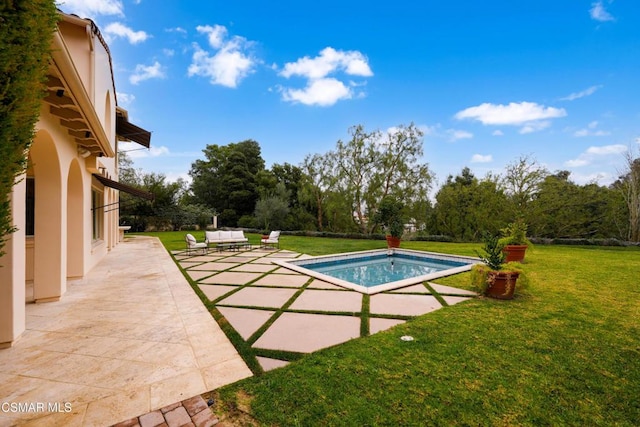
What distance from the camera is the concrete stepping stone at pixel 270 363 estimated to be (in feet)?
8.37

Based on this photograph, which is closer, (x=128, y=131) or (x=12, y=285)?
(x=12, y=285)

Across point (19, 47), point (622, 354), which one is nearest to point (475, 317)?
point (622, 354)

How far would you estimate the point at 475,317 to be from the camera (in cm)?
374

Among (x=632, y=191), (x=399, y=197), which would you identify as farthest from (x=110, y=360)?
(x=632, y=191)

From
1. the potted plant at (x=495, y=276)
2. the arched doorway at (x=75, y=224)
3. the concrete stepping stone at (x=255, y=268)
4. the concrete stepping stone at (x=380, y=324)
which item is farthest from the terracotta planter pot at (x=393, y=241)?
the arched doorway at (x=75, y=224)

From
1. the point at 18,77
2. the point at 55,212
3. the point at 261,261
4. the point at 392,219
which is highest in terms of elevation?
the point at 18,77

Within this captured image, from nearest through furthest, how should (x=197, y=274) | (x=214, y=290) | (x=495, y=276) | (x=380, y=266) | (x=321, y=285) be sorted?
(x=495, y=276) < (x=214, y=290) < (x=321, y=285) < (x=197, y=274) < (x=380, y=266)

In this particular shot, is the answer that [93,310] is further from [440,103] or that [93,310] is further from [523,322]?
[440,103]

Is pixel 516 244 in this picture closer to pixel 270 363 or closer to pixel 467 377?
pixel 467 377

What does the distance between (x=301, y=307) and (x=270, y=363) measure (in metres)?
1.67

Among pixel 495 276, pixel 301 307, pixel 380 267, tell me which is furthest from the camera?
pixel 380 267

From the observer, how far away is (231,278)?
6.32 m

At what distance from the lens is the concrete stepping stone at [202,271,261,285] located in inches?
234

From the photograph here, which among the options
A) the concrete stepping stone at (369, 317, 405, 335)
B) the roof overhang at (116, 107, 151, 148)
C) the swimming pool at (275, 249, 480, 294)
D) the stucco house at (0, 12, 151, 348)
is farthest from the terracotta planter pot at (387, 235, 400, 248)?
the roof overhang at (116, 107, 151, 148)
